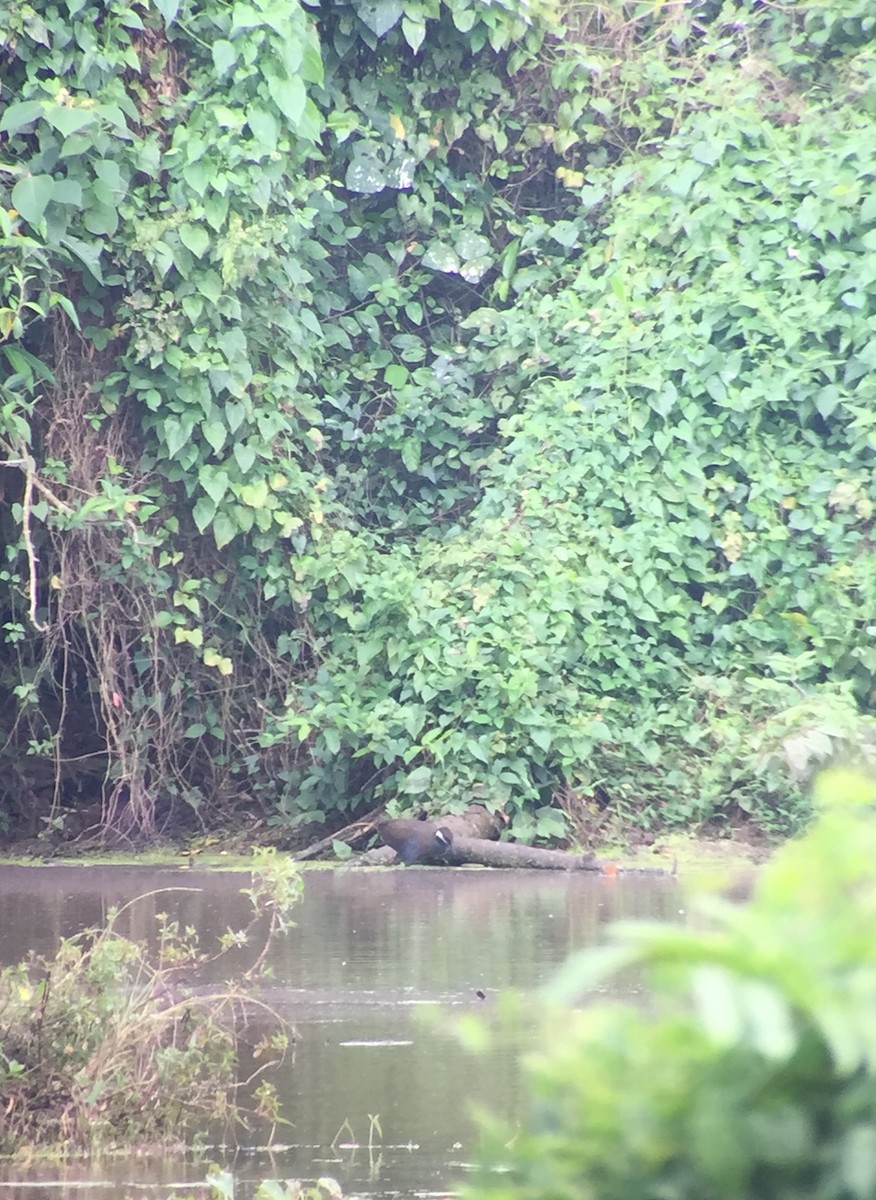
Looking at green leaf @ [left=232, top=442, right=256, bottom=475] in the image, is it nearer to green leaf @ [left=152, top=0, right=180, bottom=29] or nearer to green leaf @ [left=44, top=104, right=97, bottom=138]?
green leaf @ [left=44, top=104, right=97, bottom=138]

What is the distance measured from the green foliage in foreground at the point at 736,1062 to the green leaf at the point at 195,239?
24.0 ft

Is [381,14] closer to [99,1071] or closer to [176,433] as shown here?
[176,433]

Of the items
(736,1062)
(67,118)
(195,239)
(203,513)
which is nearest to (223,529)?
(203,513)

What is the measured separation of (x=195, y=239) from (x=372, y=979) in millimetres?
4081

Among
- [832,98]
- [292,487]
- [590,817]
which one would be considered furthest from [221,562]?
[832,98]

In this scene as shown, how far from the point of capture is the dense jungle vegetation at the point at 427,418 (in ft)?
27.1

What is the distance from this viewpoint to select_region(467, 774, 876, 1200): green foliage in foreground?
3.74ft

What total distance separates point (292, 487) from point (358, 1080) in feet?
15.0

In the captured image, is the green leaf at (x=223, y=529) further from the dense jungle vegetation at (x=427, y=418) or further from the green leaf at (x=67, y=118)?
Result: the green leaf at (x=67, y=118)

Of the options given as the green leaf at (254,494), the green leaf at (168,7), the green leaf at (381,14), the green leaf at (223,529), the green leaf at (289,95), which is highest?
the green leaf at (381,14)

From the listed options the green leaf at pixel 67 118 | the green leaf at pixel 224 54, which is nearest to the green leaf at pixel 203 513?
the green leaf at pixel 67 118

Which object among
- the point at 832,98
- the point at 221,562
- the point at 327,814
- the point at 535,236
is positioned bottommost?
the point at 327,814

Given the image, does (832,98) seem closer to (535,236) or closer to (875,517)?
(535,236)

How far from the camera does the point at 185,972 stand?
231 inches
